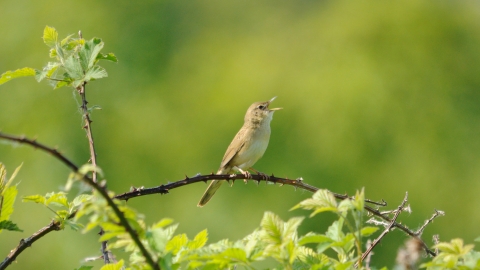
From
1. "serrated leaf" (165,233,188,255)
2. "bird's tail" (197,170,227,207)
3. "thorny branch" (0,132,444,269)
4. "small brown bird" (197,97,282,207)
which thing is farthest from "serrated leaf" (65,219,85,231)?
"small brown bird" (197,97,282,207)

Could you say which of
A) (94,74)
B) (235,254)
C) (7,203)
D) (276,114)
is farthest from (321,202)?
(276,114)

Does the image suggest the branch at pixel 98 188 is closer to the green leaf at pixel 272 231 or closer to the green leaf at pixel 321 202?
the green leaf at pixel 272 231

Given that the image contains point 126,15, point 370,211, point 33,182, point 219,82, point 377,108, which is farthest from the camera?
point 126,15

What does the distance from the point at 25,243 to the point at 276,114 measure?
52.9 feet

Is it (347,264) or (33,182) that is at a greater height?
(33,182)

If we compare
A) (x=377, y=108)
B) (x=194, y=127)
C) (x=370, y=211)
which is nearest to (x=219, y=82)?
(x=194, y=127)

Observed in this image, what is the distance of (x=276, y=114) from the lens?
59.6 ft

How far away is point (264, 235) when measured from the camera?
178 cm

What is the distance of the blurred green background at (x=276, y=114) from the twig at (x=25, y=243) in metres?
12.7

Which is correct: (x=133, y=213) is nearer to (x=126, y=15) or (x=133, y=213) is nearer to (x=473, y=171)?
(x=473, y=171)

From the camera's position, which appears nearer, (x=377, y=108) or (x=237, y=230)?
(x=237, y=230)

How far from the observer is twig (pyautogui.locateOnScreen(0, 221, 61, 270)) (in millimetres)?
1989

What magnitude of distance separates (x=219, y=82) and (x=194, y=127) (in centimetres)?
199

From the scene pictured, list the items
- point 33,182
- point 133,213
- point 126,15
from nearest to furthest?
point 133,213
point 33,182
point 126,15
